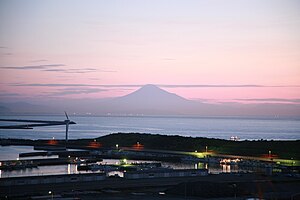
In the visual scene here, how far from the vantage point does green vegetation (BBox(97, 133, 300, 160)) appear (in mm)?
41875

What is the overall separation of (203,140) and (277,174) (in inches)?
878

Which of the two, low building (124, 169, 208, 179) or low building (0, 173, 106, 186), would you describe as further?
low building (124, 169, 208, 179)

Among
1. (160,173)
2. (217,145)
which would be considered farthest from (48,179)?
(217,145)

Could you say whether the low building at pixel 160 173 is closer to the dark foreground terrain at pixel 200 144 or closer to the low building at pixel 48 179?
the low building at pixel 48 179

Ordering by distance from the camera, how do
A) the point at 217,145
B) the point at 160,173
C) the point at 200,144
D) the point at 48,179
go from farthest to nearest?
the point at 200,144, the point at 217,145, the point at 160,173, the point at 48,179

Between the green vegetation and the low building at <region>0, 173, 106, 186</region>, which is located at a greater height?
the green vegetation

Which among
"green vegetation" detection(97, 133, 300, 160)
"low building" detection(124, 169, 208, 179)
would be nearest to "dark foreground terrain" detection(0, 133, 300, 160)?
"green vegetation" detection(97, 133, 300, 160)

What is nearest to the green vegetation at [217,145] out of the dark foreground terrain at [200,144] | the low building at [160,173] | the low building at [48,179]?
the dark foreground terrain at [200,144]

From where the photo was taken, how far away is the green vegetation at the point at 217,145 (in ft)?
137

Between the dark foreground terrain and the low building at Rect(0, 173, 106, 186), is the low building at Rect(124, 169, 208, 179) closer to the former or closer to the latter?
the low building at Rect(0, 173, 106, 186)

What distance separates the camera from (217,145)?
155 feet

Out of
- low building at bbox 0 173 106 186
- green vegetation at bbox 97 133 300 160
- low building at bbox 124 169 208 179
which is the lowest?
low building at bbox 0 173 106 186

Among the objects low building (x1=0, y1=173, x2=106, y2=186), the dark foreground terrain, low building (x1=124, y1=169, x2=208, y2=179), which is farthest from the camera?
the dark foreground terrain

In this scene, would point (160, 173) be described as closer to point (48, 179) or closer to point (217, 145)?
point (48, 179)
